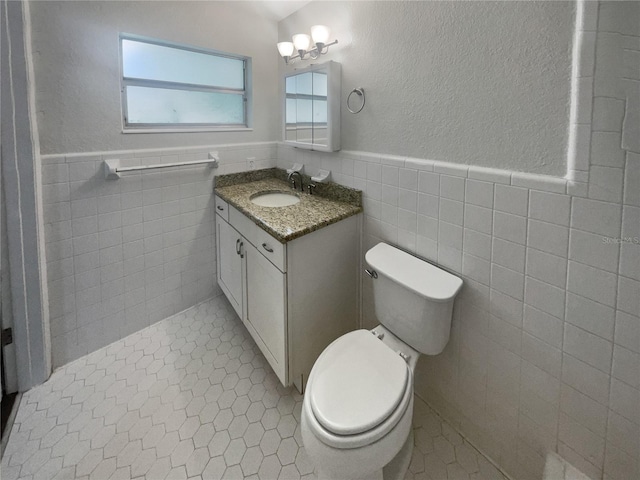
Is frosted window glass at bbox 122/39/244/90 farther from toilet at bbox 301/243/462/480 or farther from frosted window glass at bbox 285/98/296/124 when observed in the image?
toilet at bbox 301/243/462/480

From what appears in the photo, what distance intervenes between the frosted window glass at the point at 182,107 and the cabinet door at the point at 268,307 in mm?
984

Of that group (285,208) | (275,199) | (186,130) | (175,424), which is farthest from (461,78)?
(175,424)

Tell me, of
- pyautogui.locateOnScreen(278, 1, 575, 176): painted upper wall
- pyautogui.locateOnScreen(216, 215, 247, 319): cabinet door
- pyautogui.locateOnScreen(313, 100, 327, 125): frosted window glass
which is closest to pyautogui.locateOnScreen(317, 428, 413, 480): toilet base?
pyautogui.locateOnScreen(216, 215, 247, 319): cabinet door

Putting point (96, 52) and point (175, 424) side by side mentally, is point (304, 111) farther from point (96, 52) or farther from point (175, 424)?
point (175, 424)

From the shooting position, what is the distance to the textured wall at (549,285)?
91cm

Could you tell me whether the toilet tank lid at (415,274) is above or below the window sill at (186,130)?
below

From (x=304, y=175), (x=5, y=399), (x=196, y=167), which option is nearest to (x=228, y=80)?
(x=196, y=167)

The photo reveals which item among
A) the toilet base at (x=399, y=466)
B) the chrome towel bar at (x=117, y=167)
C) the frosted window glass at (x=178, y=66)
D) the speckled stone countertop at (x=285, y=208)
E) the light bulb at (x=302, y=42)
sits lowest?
the toilet base at (x=399, y=466)

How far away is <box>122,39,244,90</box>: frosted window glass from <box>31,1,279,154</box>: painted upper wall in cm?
11

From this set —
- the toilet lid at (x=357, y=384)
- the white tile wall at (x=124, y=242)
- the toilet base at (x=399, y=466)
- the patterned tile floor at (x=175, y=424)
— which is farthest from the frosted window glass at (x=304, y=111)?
the toilet base at (x=399, y=466)

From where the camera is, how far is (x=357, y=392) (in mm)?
1112

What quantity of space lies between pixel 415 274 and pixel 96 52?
189 centimetres

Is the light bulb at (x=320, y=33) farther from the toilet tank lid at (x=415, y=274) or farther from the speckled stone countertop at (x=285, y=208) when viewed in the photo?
the toilet tank lid at (x=415, y=274)

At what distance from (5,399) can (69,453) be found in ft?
1.76
